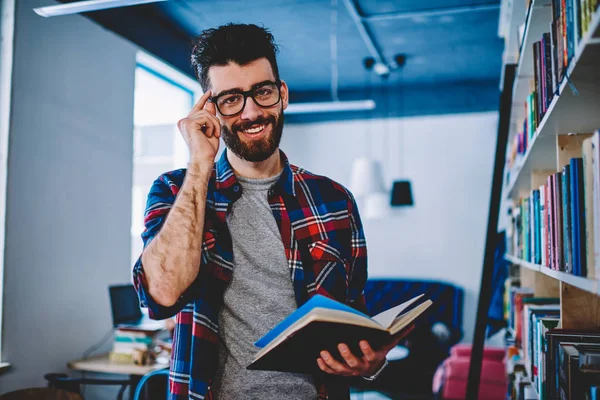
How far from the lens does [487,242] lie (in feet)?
7.66

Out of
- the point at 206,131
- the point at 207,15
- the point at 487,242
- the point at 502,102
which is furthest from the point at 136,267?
the point at 207,15

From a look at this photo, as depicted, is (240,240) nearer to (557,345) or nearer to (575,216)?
(575,216)

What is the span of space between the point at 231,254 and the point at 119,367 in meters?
1.93

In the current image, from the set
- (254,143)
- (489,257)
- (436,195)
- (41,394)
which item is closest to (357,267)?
(254,143)

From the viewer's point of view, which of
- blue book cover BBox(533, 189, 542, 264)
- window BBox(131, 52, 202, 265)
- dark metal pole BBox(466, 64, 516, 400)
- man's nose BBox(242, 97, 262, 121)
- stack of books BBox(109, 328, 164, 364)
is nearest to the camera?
man's nose BBox(242, 97, 262, 121)

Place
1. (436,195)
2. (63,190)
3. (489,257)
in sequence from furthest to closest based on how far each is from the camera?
(436,195), (63,190), (489,257)

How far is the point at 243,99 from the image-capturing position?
4.81ft

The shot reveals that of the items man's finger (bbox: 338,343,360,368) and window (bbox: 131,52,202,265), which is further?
window (bbox: 131,52,202,265)

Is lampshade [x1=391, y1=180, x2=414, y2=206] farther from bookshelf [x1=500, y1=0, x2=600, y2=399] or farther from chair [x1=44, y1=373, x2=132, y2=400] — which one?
chair [x1=44, y1=373, x2=132, y2=400]

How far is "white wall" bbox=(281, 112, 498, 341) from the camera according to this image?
20.7ft

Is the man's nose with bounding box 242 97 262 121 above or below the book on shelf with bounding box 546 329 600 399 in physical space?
above

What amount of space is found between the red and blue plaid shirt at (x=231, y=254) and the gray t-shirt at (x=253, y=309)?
22 mm

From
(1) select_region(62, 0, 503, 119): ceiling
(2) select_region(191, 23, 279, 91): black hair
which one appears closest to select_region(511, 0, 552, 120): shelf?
(2) select_region(191, 23, 279, 91): black hair

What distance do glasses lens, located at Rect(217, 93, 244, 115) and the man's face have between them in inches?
0.5
